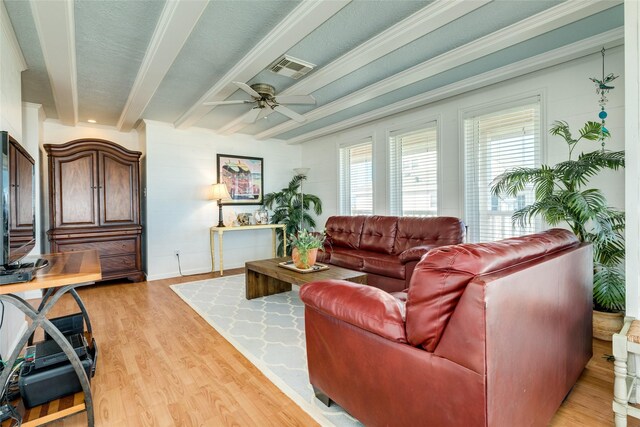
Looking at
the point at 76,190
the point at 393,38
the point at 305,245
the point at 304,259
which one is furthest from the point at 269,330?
the point at 76,190

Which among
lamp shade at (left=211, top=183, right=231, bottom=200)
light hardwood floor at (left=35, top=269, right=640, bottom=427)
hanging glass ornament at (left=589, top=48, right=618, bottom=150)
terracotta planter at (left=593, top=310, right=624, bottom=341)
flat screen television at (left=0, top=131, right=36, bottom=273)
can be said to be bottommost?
light hardwood floor at (left=35, top=269, right=640, bottom=427)

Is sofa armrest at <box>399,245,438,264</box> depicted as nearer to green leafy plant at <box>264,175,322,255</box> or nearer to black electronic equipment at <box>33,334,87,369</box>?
black electronic equipment at <box>33,334,87,369</box>

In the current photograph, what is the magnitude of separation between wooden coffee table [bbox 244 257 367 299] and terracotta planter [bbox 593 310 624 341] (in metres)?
1.83

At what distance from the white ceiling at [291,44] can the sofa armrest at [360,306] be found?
1774 mm

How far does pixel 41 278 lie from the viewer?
1.49 meters

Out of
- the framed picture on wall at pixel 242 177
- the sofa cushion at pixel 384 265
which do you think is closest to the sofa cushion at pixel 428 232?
the sofa cushion at pixel 384 265

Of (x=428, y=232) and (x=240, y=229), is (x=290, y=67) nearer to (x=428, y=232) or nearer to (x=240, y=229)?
(x=428, y=232)

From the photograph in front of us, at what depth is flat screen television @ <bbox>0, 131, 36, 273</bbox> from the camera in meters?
1.46

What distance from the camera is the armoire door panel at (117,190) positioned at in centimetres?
438

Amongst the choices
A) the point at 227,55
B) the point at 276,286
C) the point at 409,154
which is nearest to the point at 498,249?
the point at 227,55

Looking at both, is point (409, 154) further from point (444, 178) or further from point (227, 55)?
point (227, 55)

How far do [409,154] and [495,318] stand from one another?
3572mm

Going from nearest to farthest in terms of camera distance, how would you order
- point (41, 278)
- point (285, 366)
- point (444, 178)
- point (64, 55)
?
point (41, 278)
point (285, 366)
point (64, 55)
point (444, 178)

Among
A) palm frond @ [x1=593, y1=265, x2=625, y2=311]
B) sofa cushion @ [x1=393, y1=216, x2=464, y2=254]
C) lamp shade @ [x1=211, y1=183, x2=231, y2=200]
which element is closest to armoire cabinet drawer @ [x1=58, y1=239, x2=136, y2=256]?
lamp shade @ [x1=211, y1=183, x2=231, y2=200]
